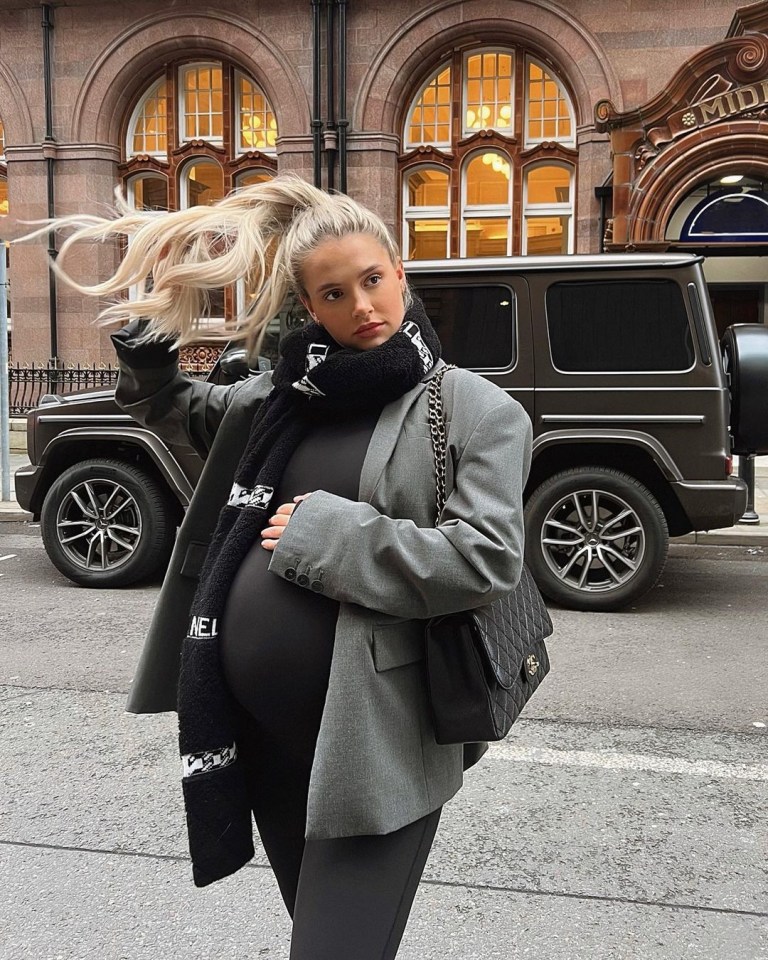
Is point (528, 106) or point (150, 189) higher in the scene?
point (528, 106)

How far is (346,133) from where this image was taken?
1493 cm

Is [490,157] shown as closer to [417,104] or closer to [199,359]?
[417,104]

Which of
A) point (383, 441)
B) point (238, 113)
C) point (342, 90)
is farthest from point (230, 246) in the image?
point (238, 113)

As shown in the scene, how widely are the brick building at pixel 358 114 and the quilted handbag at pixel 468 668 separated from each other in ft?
42.1

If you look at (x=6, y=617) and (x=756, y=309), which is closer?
(x=6, y=617)

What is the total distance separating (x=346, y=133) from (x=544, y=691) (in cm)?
1241

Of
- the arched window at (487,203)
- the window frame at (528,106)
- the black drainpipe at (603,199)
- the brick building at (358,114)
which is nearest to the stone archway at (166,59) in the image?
the brick building at (358,114)

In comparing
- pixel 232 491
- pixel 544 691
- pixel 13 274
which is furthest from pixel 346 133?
pixel 232 491

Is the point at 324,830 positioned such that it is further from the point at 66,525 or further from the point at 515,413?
the point at 66,525

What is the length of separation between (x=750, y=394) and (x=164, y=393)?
5257 millimetres

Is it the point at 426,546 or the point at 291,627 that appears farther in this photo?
the point at 291,627

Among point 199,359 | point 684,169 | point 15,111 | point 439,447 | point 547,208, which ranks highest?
point 15,111

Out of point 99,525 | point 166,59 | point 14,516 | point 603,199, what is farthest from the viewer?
point 166,59

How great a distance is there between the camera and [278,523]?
5.25ft
